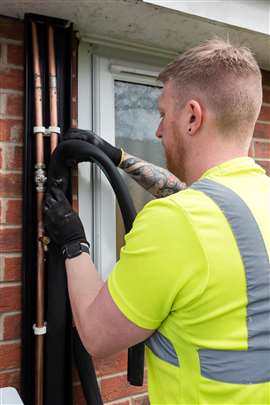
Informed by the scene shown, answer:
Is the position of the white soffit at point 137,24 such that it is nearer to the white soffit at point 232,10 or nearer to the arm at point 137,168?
the white soffit at point 232,10

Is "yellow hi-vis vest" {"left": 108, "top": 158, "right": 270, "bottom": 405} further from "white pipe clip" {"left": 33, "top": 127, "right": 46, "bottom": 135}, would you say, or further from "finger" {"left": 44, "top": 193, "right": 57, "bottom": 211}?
"white pipe clip" {"left": 33, "top": 127, "right": 46, "bottom": 135}

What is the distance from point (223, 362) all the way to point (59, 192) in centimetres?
79

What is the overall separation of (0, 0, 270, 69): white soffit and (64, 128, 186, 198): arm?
42 cm

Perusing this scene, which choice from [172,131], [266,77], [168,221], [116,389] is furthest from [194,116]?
[266,77]

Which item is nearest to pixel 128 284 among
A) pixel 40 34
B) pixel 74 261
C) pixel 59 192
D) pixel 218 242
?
pixel 218 242

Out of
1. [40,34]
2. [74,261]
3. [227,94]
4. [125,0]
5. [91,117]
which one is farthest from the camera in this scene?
[91,117]

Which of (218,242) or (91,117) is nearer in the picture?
(218,242)

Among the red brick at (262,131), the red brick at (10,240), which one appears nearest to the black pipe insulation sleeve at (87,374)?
the red brick at (10,240)

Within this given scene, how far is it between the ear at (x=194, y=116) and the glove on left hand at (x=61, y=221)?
49 cm

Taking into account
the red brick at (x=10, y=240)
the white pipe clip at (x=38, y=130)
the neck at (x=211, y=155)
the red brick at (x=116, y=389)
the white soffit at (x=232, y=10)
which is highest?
the white soffit at (x=232, y=10)

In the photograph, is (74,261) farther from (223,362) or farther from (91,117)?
(91,117)

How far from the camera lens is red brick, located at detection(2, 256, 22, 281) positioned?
133 centimetres

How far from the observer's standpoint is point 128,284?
788 millimetres

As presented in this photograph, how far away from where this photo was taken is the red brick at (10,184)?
134 cm
